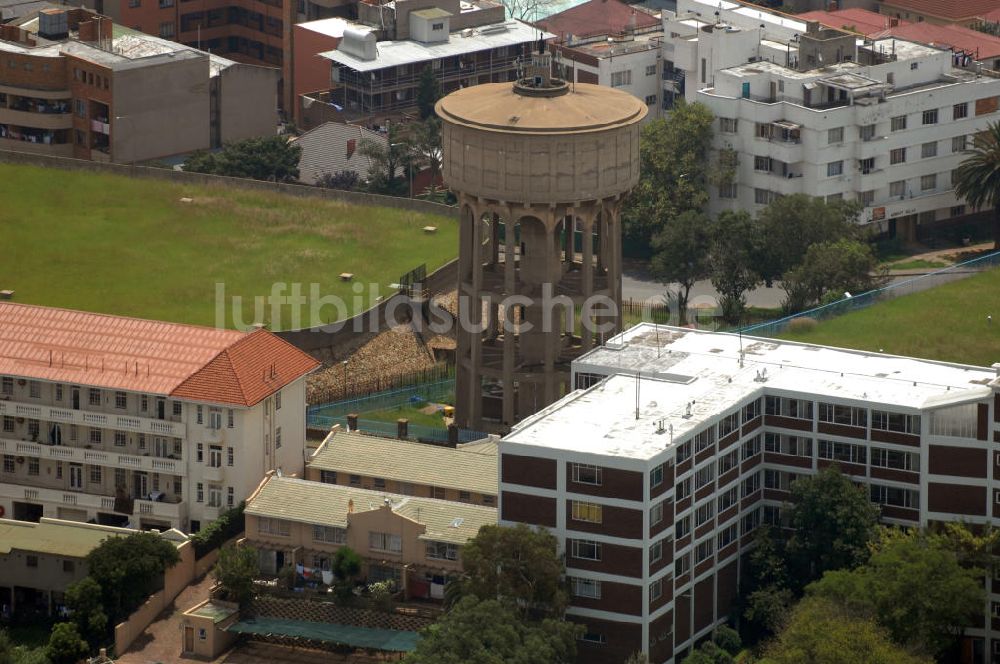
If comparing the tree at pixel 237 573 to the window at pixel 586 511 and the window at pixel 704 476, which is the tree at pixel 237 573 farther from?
the window at pixel 704 476

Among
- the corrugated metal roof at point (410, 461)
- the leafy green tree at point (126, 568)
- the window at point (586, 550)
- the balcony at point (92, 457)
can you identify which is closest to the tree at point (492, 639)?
the window at point (586, 550)

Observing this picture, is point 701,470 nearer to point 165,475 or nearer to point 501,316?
point 165,475

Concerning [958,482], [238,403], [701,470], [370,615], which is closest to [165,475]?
[238,403]

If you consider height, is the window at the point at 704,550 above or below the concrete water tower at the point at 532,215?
below

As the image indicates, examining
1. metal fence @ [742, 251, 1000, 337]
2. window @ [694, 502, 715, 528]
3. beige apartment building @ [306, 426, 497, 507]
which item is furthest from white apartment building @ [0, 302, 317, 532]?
metal fence @ [742, 251, 1000, 337]

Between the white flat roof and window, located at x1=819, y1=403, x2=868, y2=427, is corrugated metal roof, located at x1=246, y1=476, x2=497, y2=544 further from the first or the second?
window, located at x1=819, y1=403, x2=868, y2=427
